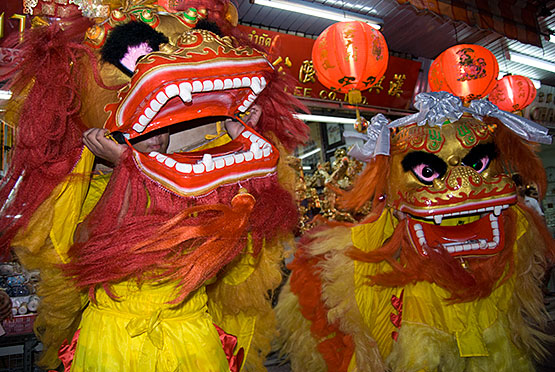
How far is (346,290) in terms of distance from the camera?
1473 mm

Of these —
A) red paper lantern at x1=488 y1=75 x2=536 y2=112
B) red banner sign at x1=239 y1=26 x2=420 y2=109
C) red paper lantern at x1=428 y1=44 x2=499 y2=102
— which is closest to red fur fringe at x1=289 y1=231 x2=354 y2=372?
red banner sign at x1=239 y1=26 x2=420 y2=109

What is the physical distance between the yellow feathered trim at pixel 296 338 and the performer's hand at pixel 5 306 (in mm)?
1181

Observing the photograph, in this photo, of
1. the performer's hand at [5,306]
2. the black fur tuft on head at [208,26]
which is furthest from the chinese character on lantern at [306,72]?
the black fur tuft on head at [208,26]

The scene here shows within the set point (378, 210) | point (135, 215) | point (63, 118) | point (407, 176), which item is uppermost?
point (63, 118)

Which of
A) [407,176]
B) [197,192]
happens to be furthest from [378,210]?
[197,192]

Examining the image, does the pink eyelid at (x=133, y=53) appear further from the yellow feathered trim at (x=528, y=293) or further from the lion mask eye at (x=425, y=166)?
the yellow feathered trim at (x=528, y=293)

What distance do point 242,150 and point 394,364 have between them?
1069 millimetres

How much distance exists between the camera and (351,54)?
2.46 m

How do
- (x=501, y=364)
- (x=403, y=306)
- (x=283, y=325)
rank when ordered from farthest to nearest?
(x=283, y=325), (x=403, y=306), (x=501, y=364)

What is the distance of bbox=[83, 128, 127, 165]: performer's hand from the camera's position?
0.75m

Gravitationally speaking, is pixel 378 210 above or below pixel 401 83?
below

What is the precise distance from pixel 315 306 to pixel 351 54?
1524 mm

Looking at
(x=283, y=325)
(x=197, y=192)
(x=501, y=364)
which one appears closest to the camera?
(x=197, y=192)

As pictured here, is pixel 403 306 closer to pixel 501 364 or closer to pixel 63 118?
pixel 501 364
